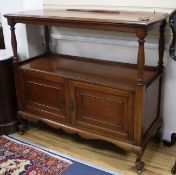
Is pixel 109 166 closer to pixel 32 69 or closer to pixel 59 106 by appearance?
pixel 59 106

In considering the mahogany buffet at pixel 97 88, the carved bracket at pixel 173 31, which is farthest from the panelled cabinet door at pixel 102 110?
the carved bracket at pixel 173 31

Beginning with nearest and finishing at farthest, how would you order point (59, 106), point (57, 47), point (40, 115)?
1. point (59, 106)
2. point (40, 115)
3. point (57, 47)

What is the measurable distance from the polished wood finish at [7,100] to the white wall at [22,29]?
24 cm

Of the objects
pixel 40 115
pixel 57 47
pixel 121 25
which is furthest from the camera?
pixel 57 47

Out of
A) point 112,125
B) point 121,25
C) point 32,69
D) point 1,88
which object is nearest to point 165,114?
point 112,125

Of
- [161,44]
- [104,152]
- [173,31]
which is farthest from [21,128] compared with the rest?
[173,31]

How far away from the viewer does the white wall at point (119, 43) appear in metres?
2.08

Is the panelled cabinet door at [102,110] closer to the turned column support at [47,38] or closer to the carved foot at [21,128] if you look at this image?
the carved foot at [21,128]

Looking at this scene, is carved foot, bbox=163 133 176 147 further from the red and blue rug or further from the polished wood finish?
the polished wood finish

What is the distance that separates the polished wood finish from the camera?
2308 millimetres

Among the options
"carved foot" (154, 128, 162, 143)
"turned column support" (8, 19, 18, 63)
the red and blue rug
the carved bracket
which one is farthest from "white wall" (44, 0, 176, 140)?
the red and blue rug

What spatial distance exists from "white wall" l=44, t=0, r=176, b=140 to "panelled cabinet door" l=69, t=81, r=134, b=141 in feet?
1.53

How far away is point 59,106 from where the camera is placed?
217cm

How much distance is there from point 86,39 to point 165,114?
0.88m
